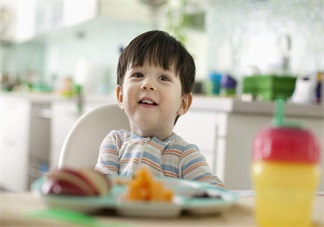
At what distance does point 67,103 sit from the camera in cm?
405

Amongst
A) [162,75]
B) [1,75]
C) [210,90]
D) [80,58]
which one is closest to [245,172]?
[210,90]

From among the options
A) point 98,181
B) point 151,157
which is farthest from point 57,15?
point 98,181

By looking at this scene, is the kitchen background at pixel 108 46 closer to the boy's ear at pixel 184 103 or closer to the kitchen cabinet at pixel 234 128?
the kitchen cabinet at pixel 234 128

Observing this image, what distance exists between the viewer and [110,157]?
1.19 metres

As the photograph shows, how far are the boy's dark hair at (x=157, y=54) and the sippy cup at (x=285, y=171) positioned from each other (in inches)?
26.2

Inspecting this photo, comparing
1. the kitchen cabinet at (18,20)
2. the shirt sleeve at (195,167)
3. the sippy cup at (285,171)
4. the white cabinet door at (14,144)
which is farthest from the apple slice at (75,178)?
the kitchen cabinet at (18,20)

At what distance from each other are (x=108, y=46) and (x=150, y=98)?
4.11 meters

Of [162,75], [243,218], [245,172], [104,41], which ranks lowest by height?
[245,172]

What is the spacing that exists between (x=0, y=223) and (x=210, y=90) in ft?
8.92

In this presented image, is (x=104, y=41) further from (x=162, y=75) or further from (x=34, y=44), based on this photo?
(x=162, y=75)

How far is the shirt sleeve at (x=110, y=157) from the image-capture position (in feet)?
3.81

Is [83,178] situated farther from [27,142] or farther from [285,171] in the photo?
[27,142]

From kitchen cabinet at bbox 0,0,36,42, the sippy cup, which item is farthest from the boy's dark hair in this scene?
kitchen cabinet at bbox 0,0,36,42

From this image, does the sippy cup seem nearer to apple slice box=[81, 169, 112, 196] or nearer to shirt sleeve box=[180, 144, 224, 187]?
apple slice box=[81, 169, 112, 196]
